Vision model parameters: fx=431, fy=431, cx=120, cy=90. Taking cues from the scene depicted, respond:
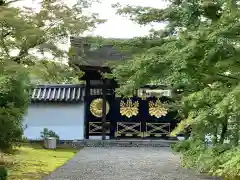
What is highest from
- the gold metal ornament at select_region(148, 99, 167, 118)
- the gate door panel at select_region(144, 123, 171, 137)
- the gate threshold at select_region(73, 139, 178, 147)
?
the gold metal ornament at select_region(148, 99, 167, 118)

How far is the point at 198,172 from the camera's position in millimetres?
9922

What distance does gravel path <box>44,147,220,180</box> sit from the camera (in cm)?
925

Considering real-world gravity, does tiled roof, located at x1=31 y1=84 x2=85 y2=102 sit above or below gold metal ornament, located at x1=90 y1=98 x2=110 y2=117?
above

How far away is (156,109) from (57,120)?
469cm

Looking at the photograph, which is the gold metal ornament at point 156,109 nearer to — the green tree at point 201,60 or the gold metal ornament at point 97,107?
the gold metal ornament at point 97,107

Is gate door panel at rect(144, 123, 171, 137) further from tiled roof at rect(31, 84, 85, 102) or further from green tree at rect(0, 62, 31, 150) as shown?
green tree at rect(0, 62, 31, 150)

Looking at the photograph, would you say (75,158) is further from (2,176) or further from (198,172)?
(2,176)

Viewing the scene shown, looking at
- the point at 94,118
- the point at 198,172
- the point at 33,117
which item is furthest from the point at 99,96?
the point at 198,172

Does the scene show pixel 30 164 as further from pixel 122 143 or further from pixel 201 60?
pixel 122 143

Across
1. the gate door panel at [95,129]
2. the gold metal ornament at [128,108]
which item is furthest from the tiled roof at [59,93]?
the gold metal ornament at [128,108]

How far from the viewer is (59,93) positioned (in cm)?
2044

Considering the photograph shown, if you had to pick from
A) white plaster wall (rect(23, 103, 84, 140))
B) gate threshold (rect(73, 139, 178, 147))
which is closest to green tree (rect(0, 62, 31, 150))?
gate threshold (rect(73, 139, 178, 147))

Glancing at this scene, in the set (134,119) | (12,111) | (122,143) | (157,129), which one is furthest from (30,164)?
(157,129)

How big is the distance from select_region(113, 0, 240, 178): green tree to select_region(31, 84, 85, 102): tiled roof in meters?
11.5
